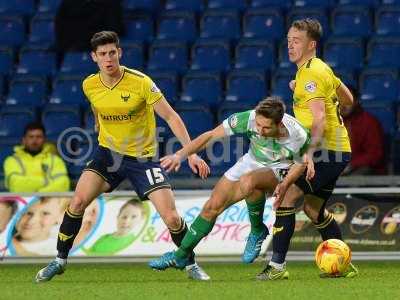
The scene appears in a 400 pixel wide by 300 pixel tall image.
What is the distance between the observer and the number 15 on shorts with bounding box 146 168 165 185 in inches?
372

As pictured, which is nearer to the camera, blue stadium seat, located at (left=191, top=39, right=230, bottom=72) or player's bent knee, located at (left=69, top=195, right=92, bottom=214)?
player's bent knee, located at (left=69, top=195, right=92, bottom=214)

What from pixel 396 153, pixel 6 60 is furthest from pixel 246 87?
pixel 6 60

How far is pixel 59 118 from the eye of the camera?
48.2 ft

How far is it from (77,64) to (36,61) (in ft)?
1.85

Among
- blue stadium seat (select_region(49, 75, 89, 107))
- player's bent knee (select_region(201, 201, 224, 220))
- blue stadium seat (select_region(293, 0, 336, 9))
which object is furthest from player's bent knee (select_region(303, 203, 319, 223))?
blue stadium seat (select_region(293, 0, 336, 9))

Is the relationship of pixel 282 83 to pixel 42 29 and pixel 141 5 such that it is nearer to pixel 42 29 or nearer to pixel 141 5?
pixel 141 5

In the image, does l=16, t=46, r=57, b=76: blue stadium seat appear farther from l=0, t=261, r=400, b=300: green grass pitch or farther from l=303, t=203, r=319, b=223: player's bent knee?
l=303, t=203, r=319, b=223: player's bent knee

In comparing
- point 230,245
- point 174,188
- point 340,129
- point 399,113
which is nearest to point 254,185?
point 340,129

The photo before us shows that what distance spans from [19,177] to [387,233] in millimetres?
3835

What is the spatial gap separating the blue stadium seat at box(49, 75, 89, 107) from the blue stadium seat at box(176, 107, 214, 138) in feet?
4.89

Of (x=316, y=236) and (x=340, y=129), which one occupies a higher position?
(x=340, y=129)

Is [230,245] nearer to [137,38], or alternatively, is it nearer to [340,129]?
[340,129]

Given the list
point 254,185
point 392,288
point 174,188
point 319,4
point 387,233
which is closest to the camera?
point 392,288

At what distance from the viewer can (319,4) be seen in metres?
15.2
